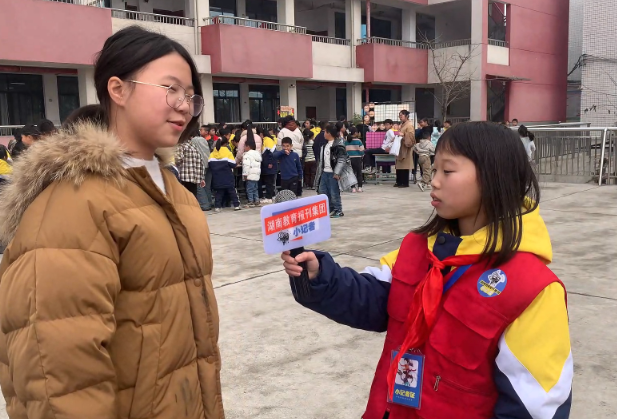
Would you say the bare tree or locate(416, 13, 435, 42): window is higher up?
locate(416, 13, 435, 42): window

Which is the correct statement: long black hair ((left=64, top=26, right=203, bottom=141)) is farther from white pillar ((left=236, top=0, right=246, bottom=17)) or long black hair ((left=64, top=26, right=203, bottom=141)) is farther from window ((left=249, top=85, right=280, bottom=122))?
white pillar ((left=236, top=0, right=246, bottom=17))

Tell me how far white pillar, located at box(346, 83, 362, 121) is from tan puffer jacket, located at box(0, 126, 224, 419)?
24.2m

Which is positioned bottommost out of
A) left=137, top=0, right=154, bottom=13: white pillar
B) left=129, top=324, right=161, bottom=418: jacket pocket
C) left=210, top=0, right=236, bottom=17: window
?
left=129, top=324, right=161, bottom=418: jacket pocket

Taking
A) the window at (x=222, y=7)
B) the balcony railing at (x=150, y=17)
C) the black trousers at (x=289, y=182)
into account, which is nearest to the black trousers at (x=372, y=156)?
the black trousers at (x=289, y=182)

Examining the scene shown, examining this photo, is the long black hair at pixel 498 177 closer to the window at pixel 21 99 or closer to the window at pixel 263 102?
the window at pixel 21 99

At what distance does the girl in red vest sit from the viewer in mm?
1403

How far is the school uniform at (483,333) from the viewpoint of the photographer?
1.39 m

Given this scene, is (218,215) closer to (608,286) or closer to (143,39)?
(608,286)

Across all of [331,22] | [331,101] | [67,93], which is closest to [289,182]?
[67,93]

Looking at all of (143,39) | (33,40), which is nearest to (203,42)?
(33,40)

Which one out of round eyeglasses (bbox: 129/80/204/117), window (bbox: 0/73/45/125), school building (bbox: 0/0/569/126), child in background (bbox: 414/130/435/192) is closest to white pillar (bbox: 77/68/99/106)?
school building (bbox: 0/0/569/126)

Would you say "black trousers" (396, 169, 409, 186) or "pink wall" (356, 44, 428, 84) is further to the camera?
"pink wall" (356, 44, 428, 84)

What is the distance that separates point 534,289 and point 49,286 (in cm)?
115

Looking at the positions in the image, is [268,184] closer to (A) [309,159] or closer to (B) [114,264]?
(A) [309,159]
